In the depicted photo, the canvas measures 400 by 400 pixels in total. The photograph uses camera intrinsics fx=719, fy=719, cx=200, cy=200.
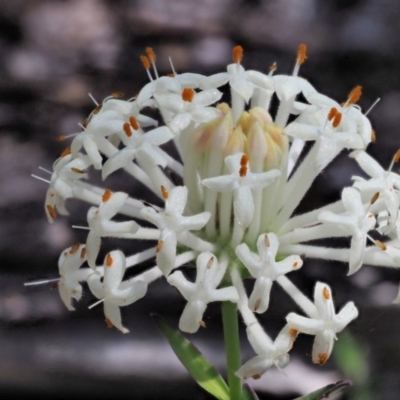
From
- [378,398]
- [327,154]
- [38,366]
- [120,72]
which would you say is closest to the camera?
[327,154]

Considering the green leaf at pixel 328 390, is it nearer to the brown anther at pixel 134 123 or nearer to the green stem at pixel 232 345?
the green stem at pixel 232 345

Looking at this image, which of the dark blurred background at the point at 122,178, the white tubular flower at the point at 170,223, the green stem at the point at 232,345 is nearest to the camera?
the white tubular flower at the point at 170,223

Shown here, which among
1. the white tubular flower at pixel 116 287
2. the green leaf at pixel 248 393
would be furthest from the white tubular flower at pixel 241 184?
the green leaf at pixel 248 393

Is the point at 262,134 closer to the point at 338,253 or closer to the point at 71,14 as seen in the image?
the point at 338,253

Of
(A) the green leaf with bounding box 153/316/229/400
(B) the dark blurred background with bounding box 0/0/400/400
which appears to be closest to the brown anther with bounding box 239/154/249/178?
(A) the green leaf with bounding box 153/316/229/400

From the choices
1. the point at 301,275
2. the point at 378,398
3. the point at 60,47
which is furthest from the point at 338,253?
the point at 60,47

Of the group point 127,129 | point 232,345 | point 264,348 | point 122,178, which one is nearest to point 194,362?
point 232,345

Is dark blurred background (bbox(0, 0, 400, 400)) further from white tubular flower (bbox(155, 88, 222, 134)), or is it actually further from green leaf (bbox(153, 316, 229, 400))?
white tubular flower (bbox(155, 88, 222, 134))
